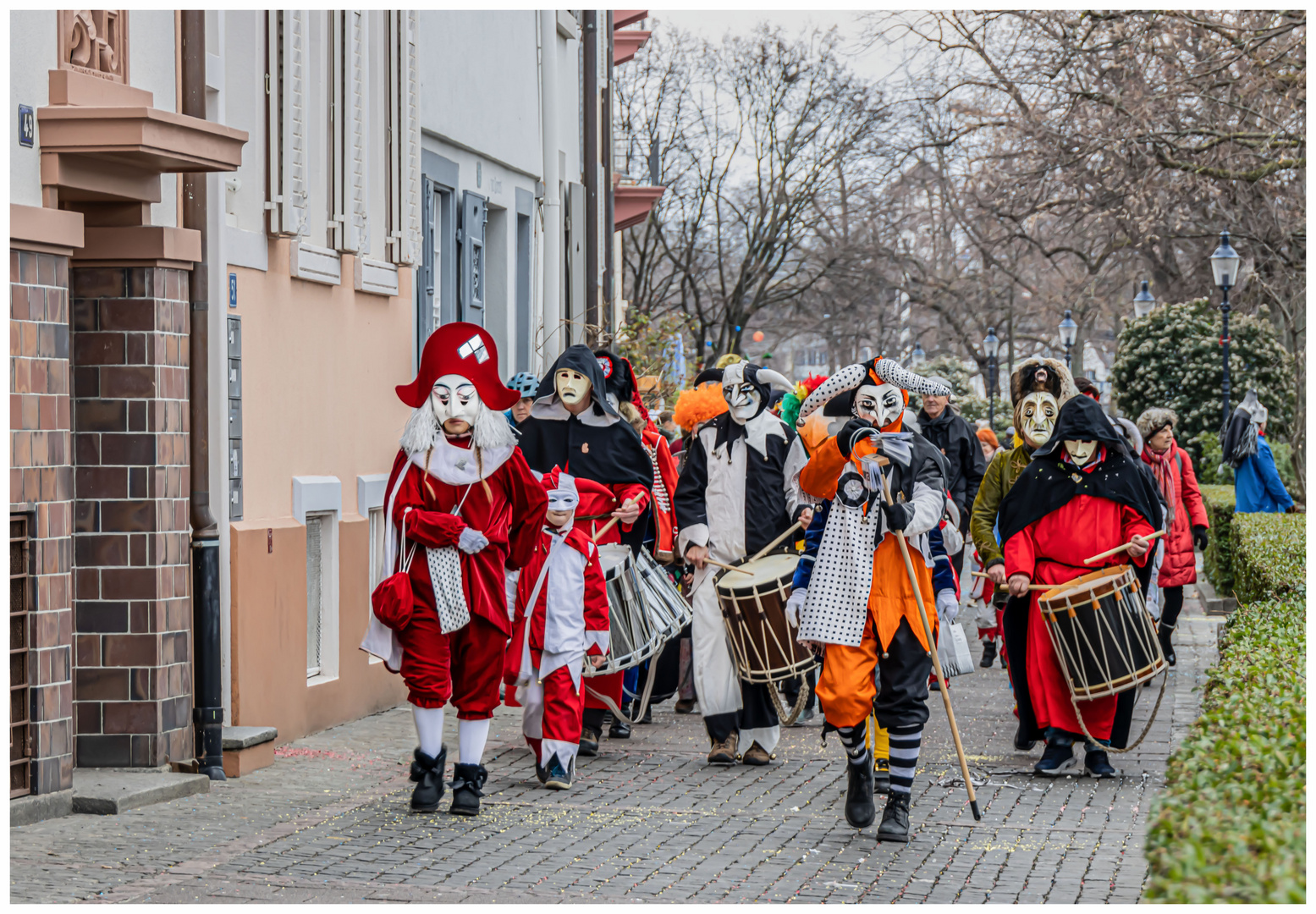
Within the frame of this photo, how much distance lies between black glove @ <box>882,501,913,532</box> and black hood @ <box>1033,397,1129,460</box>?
1760mm

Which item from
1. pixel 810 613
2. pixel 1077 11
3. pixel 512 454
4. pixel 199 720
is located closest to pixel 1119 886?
pixel 810 613

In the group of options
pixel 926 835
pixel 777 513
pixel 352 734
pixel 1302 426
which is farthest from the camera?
pixel 1302 426

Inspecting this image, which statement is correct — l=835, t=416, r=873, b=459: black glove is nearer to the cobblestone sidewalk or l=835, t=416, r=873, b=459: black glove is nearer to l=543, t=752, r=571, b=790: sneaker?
the cobblestone sidewalk

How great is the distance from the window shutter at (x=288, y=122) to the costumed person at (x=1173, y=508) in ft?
20.8

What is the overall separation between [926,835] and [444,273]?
7389 millimetres

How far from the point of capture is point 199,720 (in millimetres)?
8453

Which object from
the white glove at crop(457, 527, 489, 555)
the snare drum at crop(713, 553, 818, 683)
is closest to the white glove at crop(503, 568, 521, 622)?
the white glove at crop(457, 527, 489, 555)

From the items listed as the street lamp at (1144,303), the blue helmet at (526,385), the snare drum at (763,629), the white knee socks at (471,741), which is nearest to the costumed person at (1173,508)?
the blue helmet at (526,385)

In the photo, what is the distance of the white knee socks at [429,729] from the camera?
7.57 metres

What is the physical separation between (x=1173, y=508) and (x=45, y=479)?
8.16 metres

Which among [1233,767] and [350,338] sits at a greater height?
[350,338]

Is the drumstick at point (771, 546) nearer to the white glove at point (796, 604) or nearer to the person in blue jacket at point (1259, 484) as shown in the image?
the white glove at point (796, 604)

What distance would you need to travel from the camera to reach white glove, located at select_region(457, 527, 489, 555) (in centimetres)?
752

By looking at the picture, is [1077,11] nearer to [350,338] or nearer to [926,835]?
[350,338]
